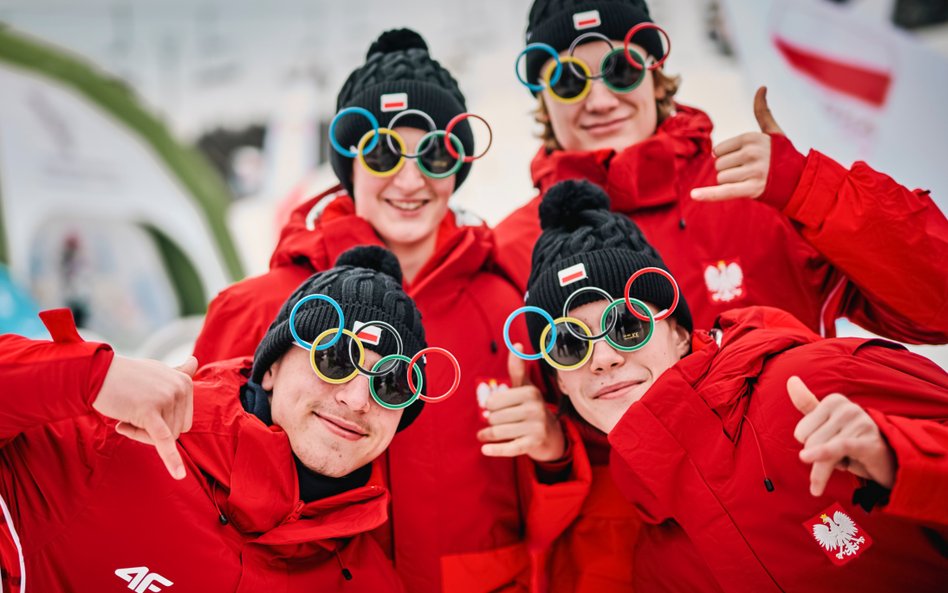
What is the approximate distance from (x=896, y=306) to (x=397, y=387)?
1248 millimetres

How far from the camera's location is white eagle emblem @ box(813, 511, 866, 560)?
165 cm

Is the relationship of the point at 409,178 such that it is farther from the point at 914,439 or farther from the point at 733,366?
the point at 914,439

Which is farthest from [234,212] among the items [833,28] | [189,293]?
[833,28]

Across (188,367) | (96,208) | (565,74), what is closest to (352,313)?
(188,367)

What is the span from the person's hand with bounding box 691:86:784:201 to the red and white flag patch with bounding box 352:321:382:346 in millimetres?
778

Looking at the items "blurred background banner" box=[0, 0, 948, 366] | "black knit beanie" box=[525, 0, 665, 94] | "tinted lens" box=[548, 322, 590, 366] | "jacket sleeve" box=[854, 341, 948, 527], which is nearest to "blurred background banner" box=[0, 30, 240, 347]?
"blurred background banner" box=[0, 0, 948, 366]

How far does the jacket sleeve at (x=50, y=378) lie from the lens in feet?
4.81

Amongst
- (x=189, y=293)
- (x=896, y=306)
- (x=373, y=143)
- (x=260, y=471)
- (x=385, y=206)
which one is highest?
(x=373, y=143)

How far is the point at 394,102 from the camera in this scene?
238cm

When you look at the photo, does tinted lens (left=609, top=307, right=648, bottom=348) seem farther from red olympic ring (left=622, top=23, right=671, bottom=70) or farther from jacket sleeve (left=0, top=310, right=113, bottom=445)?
jacket sleeve (left=0, top=310, right=113, bottom=445)

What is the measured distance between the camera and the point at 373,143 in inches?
90.9

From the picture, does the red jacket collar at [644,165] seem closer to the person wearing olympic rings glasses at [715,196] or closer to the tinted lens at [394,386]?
the person wearing olympic rings glasses at [715,196]

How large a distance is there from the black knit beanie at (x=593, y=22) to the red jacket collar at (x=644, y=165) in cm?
25

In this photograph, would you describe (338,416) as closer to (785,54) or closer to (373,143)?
(373,143)
